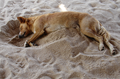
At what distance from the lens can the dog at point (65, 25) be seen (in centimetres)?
301

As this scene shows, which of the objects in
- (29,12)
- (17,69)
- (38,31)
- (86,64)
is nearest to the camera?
(17,69)

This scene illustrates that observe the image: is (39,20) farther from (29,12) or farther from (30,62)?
(30,62)

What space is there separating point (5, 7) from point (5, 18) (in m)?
1.07

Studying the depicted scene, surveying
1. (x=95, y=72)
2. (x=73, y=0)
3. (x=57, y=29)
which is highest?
(x=73, y=0)

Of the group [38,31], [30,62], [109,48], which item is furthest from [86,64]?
[38,31]

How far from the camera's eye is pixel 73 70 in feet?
7.04

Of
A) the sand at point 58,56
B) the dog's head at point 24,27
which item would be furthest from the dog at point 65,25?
the sand at point 58,56

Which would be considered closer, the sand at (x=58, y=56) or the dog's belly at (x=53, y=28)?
the sand at (x=58, y=56)

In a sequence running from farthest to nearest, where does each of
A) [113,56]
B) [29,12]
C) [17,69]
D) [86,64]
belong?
[29,12] < [113,56] < [86,64] < [17,69]

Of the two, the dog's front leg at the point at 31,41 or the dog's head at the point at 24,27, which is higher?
the dog's head at the point at 24,27

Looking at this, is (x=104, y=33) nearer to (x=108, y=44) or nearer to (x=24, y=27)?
(x=108, y=44)

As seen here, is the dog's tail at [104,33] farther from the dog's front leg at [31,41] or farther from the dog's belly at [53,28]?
the dog's front leg at [31,41]

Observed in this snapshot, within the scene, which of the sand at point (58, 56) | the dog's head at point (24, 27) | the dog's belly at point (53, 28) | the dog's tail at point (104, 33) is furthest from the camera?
the dog's head at point (24, 27)

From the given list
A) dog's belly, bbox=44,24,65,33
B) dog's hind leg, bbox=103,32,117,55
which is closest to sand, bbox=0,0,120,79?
dog's hind leg, bbox=103,32,117,55
